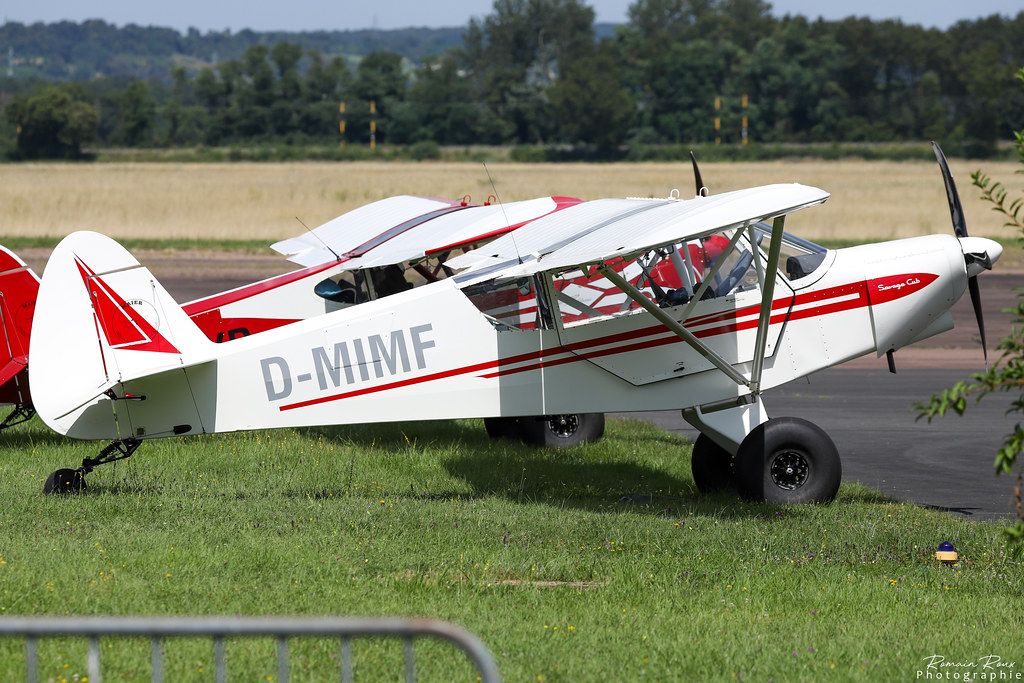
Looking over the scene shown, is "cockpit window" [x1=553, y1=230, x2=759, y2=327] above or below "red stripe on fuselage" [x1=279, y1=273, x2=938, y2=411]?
above


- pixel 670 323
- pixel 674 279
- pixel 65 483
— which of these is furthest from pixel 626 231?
pixel 65 483

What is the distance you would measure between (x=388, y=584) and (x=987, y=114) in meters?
88.4

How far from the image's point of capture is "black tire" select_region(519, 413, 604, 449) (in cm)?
1122

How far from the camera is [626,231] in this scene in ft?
25.9

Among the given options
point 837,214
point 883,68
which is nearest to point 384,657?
point 837,214

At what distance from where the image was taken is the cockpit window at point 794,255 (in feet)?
28.9

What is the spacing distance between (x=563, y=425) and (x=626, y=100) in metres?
85.7

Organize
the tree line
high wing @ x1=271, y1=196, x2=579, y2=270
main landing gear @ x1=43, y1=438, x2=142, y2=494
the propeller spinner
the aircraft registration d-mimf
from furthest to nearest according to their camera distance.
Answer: the tree line
high wing @ x1=271, y1=196, x2=579, y2=270
the propeller spinner
main landing gear @ x1=43, y1=438, x2=142, y2=494
the aircraft registration d-mimf

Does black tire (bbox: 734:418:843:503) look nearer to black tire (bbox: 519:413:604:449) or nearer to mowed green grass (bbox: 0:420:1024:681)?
mowed green grass (bbox: 0:420:1024:681)

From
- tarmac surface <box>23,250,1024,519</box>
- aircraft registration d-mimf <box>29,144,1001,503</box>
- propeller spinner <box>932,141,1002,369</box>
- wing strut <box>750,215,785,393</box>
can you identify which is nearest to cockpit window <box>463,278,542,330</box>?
aircraft registration d-mimf <box>29,144,1001,503</box>

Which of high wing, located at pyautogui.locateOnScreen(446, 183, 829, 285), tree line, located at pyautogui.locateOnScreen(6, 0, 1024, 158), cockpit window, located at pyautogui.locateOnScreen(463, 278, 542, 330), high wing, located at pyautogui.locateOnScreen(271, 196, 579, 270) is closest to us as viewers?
high wing, located at pyautogui.locateOnScreen(446, 183, 829, 285)

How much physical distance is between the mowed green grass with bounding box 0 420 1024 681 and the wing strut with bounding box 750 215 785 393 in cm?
104

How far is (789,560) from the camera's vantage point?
22.5ft

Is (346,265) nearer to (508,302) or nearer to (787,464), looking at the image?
(508,302)
